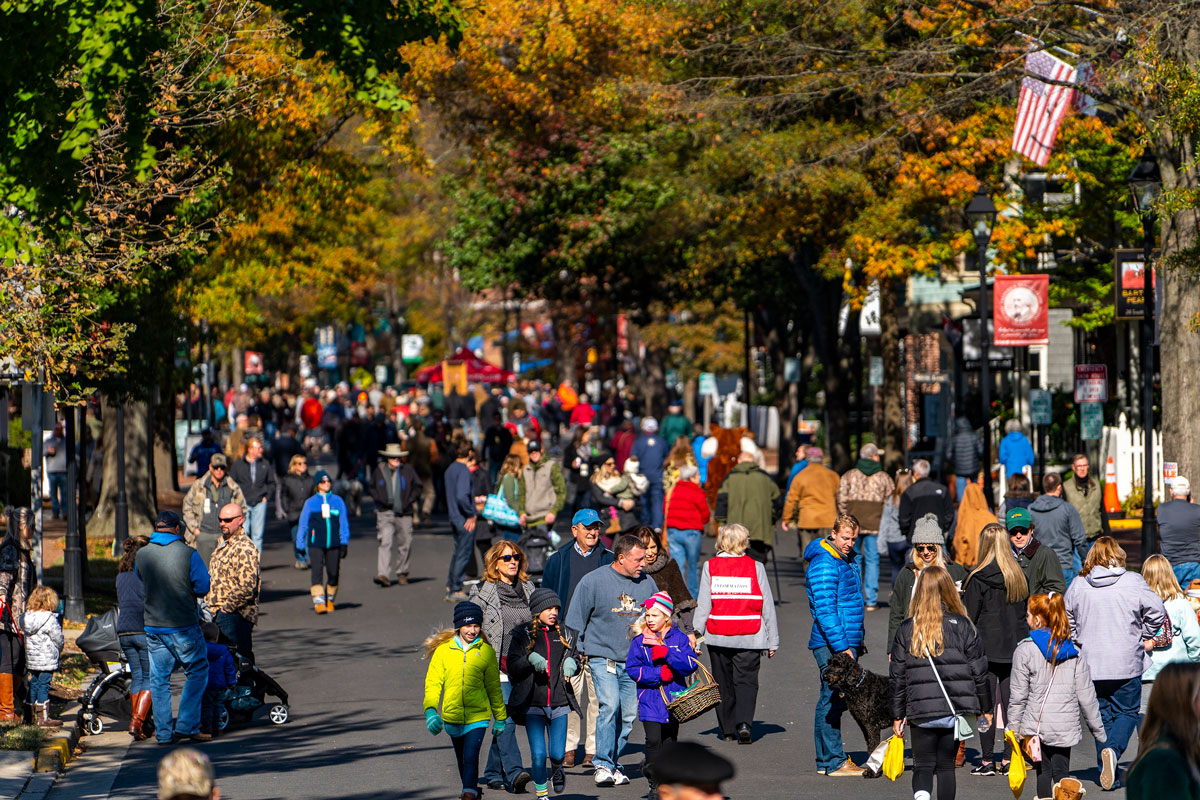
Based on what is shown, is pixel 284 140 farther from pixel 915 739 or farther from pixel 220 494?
pixel 915 739

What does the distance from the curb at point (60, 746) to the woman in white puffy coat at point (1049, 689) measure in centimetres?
636

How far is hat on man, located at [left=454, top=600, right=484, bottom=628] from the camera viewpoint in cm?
926

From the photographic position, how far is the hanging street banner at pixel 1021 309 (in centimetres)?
2283

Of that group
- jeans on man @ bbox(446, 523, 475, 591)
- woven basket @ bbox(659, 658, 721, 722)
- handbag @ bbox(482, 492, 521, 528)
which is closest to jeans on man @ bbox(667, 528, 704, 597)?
handbag @ bbox(482, 492, 521, 528)

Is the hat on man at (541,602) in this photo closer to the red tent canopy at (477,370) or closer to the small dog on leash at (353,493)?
the small dog on leash at (353,493)

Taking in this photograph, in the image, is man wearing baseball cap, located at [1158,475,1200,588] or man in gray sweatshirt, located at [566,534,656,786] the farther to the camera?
man wearing baseball cap, located at [1158,475,1200,588]

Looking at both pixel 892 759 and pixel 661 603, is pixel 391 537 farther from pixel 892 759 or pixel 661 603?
pixel 892 759

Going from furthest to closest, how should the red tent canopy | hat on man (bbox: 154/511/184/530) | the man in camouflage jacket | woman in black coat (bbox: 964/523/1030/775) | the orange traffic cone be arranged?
the red tent canopy → the orange traffic cone → the man in camouflage jacket → hat on man (bbox: 154/511/184/530) → woman in black coat (bbox: 964/523/1030/775)

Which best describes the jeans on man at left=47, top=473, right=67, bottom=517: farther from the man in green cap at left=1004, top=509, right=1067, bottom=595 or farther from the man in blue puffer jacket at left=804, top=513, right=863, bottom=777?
the man in green cap at left=1004, top=509, right=1067, bottom=595

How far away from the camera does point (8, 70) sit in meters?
11.5

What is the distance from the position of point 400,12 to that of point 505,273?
21.8m

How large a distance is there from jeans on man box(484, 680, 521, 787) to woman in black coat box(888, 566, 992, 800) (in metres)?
2.38

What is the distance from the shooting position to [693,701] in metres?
9.83

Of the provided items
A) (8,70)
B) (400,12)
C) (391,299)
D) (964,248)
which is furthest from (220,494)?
(391,299)
